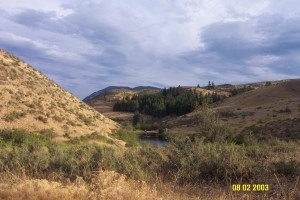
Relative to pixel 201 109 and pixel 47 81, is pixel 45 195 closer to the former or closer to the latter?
pixel 201 109

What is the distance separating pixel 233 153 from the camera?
10078mm

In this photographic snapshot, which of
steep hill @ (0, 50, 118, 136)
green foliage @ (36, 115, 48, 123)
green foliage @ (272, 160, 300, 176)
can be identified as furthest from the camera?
green foliage @ (36, 115, 48, 123)

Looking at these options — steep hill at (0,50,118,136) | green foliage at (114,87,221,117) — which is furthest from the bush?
green foliage at (114,87,221,117)

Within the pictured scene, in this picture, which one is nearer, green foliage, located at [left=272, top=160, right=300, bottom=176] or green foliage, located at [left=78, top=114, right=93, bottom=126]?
green foliage, located at [left=272, top=160, right=300, bottom=176]

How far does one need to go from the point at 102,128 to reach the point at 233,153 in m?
31.9

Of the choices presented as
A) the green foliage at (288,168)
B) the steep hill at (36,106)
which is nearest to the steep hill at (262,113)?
the steep hill at (36,106)

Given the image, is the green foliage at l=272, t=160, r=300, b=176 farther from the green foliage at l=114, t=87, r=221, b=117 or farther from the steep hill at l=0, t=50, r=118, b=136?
the green foliage at l=114, t=87, r=221, b=117
